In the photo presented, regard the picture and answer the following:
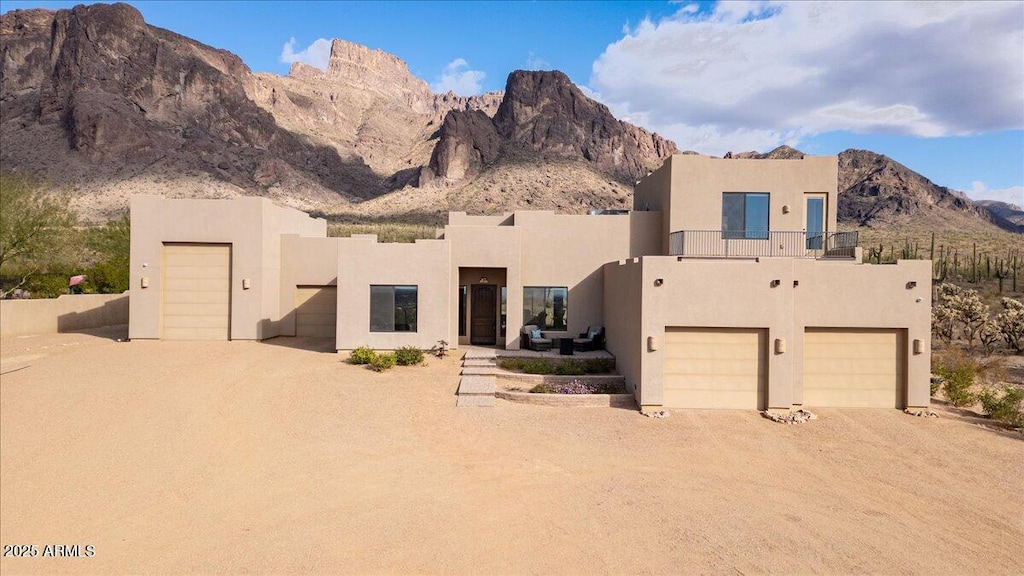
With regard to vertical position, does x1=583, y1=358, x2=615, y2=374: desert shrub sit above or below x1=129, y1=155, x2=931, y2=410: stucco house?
below

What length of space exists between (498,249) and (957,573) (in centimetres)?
1305

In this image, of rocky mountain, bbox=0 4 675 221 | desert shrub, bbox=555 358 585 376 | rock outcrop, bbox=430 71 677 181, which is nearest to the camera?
desert shrub, bbox=555 358 585 376

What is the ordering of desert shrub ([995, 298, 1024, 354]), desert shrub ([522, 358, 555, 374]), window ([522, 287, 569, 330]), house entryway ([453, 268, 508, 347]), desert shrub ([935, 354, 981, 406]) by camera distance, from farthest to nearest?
desert shrub ([995, 298, 1024, 354]) → house entryway ([453, 268, 508, 347]) → window ([522, 287, 569, 330]) → desert shrub ([522, 358, 555, 374]) → desert shrub ([935, 354, 981, 406])

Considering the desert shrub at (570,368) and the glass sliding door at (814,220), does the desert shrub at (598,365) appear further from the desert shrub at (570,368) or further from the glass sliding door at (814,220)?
the glass sliding door at (814,220)

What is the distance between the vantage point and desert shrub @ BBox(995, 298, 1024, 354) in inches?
720

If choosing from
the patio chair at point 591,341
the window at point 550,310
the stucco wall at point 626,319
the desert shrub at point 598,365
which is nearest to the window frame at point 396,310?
the window at point 550,310

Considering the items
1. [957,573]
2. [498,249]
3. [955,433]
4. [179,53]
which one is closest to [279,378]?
[498,249]

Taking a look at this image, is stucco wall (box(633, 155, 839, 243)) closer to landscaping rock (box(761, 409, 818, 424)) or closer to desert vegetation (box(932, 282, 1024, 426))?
desert vegetation (box(932, 282, 1024, 426))

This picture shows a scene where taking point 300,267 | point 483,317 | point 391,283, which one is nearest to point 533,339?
point 483,317

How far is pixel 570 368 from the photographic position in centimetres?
1294

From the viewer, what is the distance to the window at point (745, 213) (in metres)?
15.6

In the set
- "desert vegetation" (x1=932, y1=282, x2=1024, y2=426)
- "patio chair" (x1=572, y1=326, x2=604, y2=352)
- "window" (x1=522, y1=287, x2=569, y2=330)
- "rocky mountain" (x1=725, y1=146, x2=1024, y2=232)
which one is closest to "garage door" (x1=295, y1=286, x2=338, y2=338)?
"window" (x1=522, y1=287, x2=569, y2=330)

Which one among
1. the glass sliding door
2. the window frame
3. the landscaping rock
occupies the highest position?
the glass sliding door

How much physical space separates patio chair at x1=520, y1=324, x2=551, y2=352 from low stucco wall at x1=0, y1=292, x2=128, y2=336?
63.6 feet
